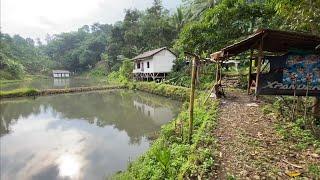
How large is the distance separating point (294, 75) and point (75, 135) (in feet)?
29.8

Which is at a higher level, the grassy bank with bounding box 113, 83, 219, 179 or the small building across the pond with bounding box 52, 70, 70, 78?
the small building across the pond with bounding box 52, 70, 70, 78

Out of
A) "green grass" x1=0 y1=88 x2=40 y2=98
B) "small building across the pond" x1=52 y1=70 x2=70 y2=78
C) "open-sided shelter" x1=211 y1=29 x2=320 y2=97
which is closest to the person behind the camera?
"open-sided shelter" x1=211 y1=29 x2=320 y2=97

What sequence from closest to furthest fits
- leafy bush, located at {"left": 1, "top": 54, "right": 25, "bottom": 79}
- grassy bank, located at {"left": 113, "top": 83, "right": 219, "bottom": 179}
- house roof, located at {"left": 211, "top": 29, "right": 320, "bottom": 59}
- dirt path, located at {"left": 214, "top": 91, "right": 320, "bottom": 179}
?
dirt path, located at {"left": 214, "top": 91, "right": 320, "bottom": 179} → grassy bank, located at {"left": 113, "top": 83, "right": 219, "bottom": 179} → house roof, located at {"left": 211, "top": 29, "right": 320, "bottom": 59} → leafy bush, located at {"left": 1, "top": 54, "right": 25, "bottom": 79}

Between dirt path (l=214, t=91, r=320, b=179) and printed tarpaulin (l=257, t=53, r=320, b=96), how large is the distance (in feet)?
3.31

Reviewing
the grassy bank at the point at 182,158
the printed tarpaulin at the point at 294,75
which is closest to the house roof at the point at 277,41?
the printed tarpaulin at the point at 294,75

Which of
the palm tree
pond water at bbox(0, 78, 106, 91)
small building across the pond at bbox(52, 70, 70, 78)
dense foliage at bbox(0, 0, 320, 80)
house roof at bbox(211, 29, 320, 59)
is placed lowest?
pond water at bbox(0, 78, 106, 91)

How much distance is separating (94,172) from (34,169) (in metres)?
1.89

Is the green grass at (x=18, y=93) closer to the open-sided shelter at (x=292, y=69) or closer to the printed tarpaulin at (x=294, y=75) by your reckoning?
the open-sided shelter at (x=292, y=69)

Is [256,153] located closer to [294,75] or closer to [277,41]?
[294,75]

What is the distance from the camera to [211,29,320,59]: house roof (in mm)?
6383

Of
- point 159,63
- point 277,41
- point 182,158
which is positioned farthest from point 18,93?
point 277,41

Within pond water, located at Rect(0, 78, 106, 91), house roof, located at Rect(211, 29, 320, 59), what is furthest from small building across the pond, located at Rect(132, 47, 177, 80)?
house roof, located at Rect(211, 29, 320, 59)

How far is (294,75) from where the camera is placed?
22.8 ft

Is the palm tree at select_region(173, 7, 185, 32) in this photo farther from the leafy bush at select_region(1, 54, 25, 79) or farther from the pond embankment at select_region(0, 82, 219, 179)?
the leafy bush at select_region(1, 54, 25, 79)
